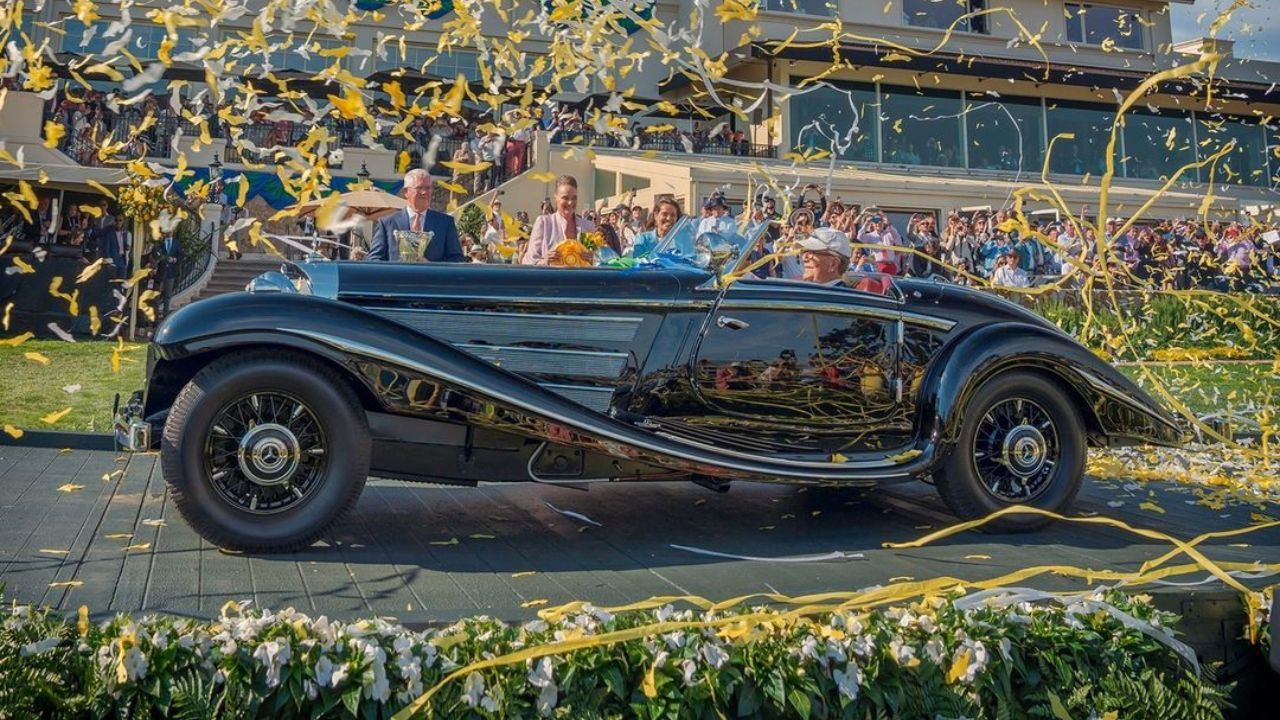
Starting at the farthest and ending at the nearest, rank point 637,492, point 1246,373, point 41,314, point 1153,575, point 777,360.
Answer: point 41,314, point 1246,373, point 637,492, point 777,360, point 1153,575

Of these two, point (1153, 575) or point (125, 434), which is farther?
point (125, 434)

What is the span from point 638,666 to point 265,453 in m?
2.04

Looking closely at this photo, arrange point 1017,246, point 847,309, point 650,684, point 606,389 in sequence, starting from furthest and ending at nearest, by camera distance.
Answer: point 1017,246 < point 847,309 < point 606,389 < point 650,684

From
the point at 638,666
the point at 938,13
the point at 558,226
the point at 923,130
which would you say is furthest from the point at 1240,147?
the point at 638,666

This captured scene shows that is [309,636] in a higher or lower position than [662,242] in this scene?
lower

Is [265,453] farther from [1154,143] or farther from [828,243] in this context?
[1154,143]

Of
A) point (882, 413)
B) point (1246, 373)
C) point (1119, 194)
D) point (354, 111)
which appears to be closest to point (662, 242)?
point (882, 413)

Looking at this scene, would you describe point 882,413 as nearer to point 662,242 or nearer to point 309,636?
point 662,242

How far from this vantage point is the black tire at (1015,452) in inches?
207

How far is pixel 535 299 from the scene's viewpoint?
15.3 ft

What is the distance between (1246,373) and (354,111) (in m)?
13.5

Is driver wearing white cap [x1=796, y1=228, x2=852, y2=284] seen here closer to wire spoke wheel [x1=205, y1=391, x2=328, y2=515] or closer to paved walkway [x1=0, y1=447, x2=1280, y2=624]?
paved walkway [x1=0, y1=447, x2=1280, y2=624]

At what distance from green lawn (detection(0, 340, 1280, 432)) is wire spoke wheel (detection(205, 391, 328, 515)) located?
409cm

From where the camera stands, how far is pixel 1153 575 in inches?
150
